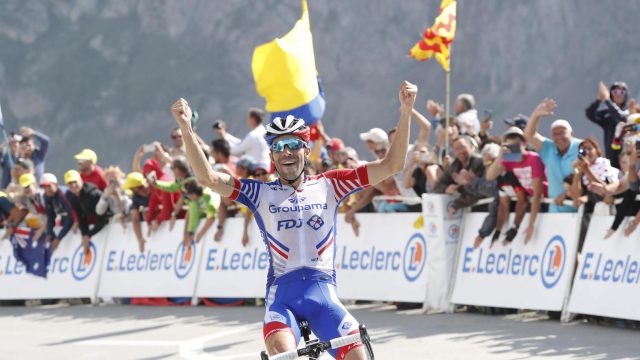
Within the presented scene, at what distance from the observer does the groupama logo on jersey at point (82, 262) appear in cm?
1680

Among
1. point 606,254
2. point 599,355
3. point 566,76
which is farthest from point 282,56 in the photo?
point 566,76

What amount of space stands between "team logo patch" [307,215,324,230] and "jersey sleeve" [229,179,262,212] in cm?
35

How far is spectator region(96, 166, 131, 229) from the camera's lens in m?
16.3

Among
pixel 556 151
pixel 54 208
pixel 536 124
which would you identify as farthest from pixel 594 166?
pixel 54 208

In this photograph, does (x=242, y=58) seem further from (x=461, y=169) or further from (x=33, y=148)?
(x=461, y=169)

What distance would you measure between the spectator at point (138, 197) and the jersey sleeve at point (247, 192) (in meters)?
9.33

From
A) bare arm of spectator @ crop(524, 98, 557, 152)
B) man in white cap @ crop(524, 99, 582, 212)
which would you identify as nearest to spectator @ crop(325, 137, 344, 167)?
bare arm of spectator @ crop(524, 98, 557, 152)

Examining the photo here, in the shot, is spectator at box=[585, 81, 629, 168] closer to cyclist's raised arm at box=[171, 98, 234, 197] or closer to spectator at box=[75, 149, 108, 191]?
cyclist's raised arm at box=[171, 98, 234, 197]

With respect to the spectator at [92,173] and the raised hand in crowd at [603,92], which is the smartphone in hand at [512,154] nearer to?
the raised hand in crowd at [603,92]

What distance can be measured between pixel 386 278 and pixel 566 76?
2622cm

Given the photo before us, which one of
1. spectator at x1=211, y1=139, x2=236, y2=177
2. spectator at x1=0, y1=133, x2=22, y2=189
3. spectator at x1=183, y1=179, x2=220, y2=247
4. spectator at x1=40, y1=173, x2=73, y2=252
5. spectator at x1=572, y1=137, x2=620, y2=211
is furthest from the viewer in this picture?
spectator at x1=0, y1=133, x2=22, y2=189

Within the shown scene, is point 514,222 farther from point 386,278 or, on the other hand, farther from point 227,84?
point 227,84

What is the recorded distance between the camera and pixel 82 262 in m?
16.9

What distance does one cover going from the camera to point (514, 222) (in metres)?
12.4
